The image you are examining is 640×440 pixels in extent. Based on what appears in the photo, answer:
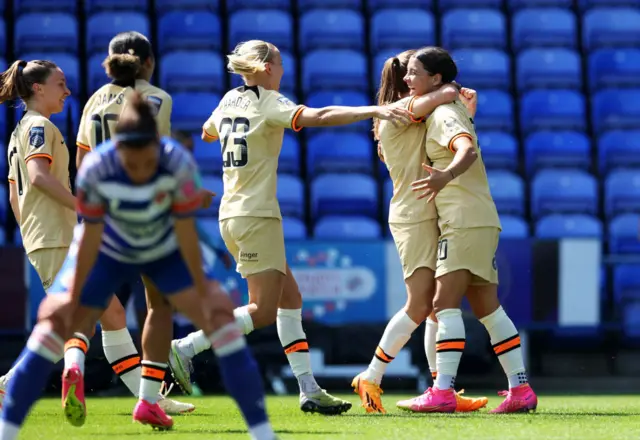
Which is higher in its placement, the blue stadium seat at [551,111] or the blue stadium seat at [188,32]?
the blue stadium seat at [188,32]

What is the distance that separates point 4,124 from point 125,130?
7.35 meters

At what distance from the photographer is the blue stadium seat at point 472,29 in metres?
12.4

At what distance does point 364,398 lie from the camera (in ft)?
20.2

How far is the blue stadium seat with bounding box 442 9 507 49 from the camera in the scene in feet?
40.5

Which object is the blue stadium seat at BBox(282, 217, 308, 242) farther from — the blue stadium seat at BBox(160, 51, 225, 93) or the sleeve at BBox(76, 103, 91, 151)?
the sleeve at BBox(76, 103, 91, 151)

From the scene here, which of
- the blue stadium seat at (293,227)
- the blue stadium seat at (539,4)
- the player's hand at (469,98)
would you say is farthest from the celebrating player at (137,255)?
the blue stadium seat at (539,4)

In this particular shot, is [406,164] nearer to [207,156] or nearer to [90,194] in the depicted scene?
[90,194]

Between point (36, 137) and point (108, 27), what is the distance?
6446mm

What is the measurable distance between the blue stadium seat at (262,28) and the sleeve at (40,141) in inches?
247

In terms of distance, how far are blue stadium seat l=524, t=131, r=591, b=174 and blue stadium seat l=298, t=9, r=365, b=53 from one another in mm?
2193

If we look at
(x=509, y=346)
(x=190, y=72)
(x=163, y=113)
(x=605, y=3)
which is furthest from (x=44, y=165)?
(x=605, y=3)

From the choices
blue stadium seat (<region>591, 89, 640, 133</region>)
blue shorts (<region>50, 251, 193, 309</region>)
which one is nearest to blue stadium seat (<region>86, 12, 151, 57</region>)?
blue stadium seat (<region>591, 89, 640, 133</region>)

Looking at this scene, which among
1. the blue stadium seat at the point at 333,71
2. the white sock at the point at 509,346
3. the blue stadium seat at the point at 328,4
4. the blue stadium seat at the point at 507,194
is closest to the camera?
the white sock at the point at 509,346

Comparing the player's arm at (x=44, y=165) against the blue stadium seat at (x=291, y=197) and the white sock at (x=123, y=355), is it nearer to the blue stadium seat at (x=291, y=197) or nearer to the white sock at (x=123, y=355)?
the white sock at (x=123, y=355)
